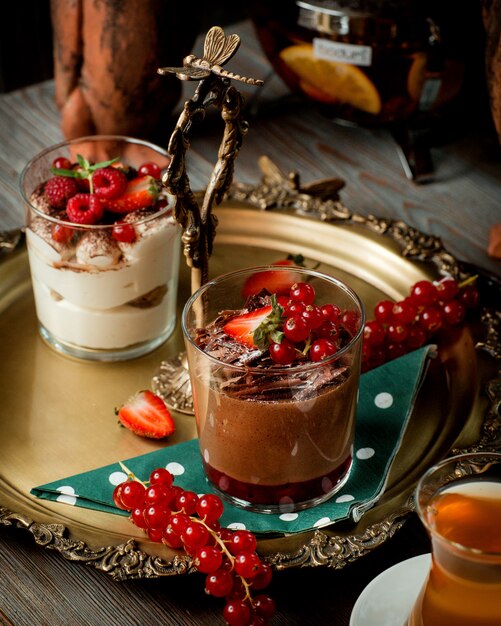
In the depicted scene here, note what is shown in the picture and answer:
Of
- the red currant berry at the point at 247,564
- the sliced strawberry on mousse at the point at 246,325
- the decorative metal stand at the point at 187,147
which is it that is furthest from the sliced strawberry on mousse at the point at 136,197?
the red currant berry at the point at 247,564

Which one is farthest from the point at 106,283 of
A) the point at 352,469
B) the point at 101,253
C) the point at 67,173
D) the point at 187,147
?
the point at 352,469

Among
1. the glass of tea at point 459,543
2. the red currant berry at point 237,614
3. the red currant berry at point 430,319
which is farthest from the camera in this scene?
the red currant berry at point 430,319

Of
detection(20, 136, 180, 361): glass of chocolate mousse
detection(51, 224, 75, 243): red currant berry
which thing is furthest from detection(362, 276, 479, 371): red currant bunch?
detection(51, 224, 75, 243): red currant berry

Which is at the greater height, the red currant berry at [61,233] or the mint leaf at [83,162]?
the mint leaf at [83,162]

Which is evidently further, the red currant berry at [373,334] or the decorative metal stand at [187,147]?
the red currant berry at [373,334]

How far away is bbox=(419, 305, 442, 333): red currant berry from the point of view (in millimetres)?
1116

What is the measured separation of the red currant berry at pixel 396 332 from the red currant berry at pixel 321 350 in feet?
0.81

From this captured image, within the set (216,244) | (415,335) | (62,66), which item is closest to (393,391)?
(415,335)

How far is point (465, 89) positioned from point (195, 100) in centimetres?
75

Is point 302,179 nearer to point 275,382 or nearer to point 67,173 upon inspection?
point 67,173

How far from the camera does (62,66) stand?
1.53 meters

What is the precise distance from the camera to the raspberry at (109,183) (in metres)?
1.08

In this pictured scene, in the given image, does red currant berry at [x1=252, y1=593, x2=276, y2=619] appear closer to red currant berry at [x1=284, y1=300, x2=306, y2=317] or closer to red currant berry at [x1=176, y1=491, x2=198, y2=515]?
red currant berry at [x1=176, y1=491, x2=198, y2=515]

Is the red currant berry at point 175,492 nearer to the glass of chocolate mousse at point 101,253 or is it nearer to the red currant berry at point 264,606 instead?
the red currant berry at point 264,606
